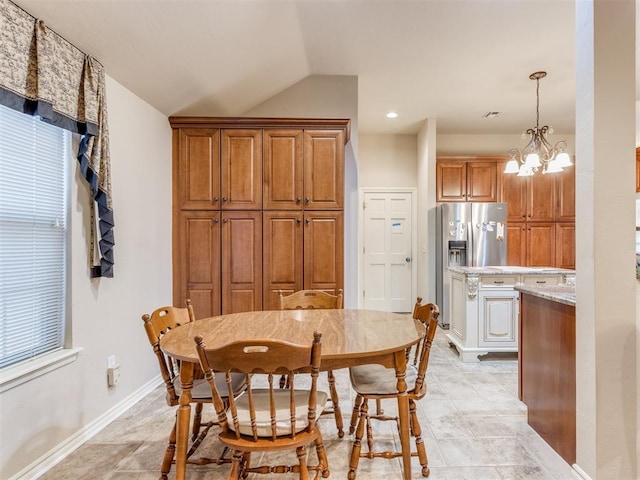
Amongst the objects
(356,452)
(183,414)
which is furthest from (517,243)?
(183,414)

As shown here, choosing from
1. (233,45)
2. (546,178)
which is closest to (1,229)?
(233,45)

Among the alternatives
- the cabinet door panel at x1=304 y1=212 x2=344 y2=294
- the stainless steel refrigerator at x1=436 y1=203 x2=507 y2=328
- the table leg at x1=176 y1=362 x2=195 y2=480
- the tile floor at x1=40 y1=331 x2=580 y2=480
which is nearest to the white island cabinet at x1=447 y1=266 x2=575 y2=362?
the tile floor at x1=40 y1=331 x2=580 y2=480

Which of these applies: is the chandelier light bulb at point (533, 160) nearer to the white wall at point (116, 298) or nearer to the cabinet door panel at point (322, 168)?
the cabinet door panel at point (322, 168)

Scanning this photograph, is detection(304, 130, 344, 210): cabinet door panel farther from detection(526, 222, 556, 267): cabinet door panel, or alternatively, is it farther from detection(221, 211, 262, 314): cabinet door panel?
detection(526, 222, 556, 267): cabinet door panel

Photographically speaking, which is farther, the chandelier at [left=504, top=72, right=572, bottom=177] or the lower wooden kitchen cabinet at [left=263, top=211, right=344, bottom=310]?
the chandelier at [left=504, top=72, right=572, bottom=177]

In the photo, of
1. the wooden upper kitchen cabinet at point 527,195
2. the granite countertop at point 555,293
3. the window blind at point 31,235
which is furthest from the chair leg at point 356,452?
the wooden upper kitchen cabinet at point 527,195

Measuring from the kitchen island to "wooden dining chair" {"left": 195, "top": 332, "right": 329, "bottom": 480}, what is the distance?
1377mm

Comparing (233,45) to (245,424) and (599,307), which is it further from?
(599,307)

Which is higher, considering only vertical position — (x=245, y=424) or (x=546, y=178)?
(x=546, y=178)

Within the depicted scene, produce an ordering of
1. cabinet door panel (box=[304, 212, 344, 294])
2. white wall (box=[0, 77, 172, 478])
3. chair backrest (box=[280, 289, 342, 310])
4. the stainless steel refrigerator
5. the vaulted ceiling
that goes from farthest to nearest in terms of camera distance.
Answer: the stainless steel refrigerator → cabinet door panel (box=[304, 212, 344, 294]) → chair backrest (box=[280, 289, 342, 310]) → the vaulted ceiling → white wall (box=[0, 77, 172, 478])

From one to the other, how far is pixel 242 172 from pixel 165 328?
5.64ft

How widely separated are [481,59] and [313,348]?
3260 millimetres

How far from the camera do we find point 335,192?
3195 mm

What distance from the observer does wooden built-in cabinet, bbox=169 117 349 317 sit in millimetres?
3197
